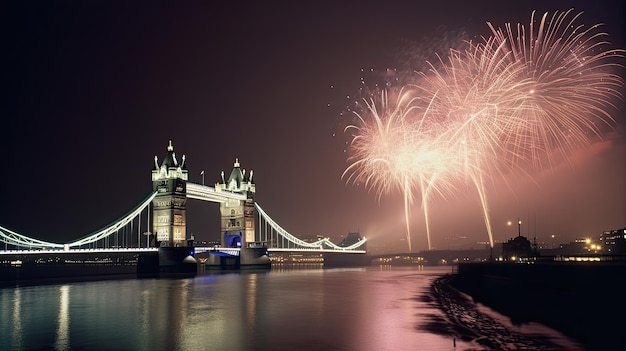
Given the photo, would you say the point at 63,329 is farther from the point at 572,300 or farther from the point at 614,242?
the point at 614,242

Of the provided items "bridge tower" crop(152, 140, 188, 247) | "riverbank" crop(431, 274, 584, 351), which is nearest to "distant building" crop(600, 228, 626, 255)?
"bridge tower" crop(152, 140, 188, 247)

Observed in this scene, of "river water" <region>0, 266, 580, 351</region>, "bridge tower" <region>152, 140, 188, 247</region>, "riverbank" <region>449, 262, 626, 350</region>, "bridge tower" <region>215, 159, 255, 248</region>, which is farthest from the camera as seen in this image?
"bridge tower" <region>215, 159, 255, 248</region>

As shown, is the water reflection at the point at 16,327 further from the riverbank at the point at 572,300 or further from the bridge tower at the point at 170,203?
the bridge tower at the point at 170,203

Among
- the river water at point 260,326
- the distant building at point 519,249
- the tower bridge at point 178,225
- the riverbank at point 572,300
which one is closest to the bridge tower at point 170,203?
the tower bridge at point 178,225

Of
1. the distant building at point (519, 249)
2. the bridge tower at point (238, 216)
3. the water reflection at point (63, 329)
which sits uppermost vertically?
the bridge tower at point (238, 216)

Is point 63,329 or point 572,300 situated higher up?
point 572,300

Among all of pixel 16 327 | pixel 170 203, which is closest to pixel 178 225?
pixel 170 203

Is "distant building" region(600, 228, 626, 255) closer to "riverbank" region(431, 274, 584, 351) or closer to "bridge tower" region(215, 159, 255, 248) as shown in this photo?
"bridge tower" region(215, 159, 255, 248)
